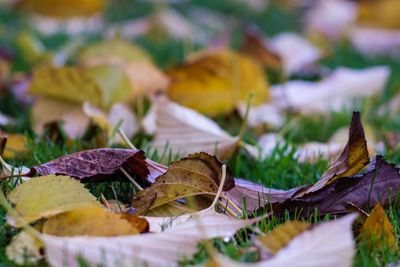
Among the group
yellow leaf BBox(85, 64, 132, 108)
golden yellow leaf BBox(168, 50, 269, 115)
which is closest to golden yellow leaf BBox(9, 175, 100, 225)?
yellow leaf BBox(85, 64, 132, 108)

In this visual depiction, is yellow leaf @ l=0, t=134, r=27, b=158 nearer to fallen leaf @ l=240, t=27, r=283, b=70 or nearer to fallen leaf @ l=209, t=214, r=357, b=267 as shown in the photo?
fallen leaf @ l=209, t=214, r=357, b=267

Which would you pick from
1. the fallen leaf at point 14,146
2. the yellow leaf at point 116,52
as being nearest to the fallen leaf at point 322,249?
the fallen leaf at point 14,146

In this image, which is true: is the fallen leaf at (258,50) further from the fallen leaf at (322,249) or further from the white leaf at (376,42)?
the fallen leaf at (322,249)

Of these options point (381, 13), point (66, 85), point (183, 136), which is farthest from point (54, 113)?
point (381, 13)

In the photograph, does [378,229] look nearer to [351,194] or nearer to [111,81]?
[351,194]

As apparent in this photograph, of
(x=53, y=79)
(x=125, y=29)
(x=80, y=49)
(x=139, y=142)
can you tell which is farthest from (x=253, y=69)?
(x=125, y=29)

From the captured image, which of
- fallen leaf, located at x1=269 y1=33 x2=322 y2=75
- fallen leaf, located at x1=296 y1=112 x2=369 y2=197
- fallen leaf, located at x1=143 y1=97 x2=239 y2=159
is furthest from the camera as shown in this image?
fallen leaf, located at x1=269 y1=33 x2=322 y2=75
